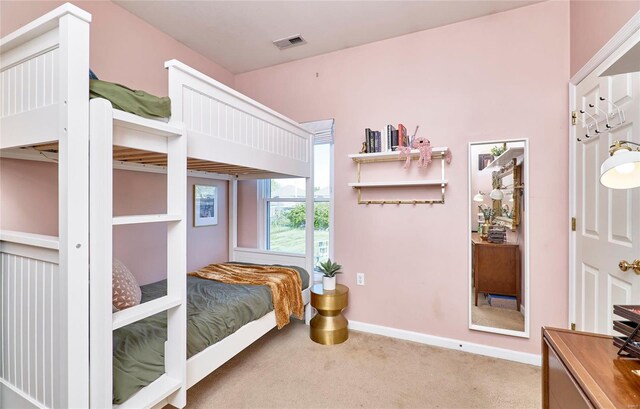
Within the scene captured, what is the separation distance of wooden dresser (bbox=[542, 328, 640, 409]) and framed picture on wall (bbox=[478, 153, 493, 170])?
1.51 metres

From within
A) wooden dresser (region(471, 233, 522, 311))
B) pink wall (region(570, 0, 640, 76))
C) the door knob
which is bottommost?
wooden dresser (region(471, 233, 522, 311))

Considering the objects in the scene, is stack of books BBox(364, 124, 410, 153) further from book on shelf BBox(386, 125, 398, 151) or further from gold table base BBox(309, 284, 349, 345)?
gold table base BBox(309, 284, 349, 345)

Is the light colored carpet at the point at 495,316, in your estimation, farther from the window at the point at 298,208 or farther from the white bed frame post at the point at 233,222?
the white bed frame post at the point at 233,222

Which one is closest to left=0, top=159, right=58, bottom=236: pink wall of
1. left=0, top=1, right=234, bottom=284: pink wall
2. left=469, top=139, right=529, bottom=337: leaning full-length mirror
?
left=0, top=1, right=234, bottom=284: pink wall

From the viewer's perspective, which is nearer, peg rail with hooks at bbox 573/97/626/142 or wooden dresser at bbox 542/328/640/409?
wooden dresser at bbox 542/328/640/409

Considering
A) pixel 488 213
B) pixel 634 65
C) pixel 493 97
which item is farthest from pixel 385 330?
pixel 634 65

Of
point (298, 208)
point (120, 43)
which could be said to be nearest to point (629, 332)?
point (298, 208)

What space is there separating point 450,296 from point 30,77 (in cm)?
297

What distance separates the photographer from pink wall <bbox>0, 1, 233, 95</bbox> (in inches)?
70.4

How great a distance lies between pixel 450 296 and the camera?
253cm

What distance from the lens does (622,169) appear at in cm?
101

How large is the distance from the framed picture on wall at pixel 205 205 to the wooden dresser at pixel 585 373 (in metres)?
2.90

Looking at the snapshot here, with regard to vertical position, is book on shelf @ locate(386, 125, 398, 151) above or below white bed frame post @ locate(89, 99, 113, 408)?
above

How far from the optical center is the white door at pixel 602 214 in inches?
59.1
